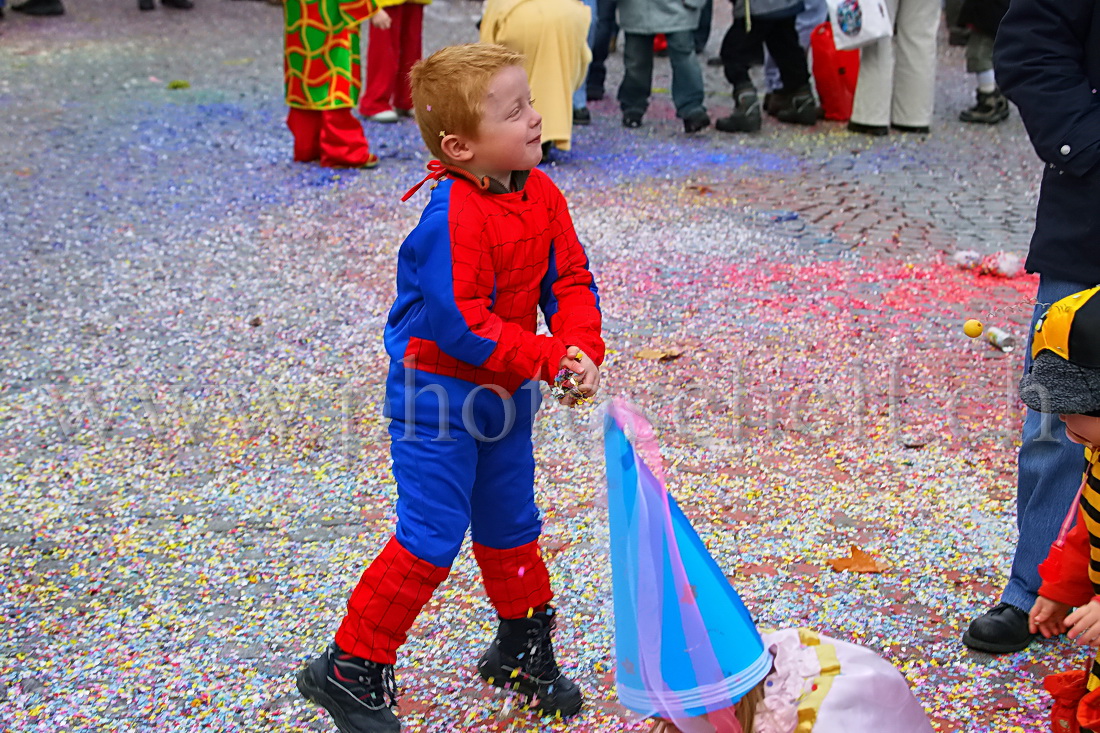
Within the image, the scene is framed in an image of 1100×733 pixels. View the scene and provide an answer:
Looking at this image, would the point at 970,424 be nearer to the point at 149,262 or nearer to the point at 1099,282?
the point at 1099,282

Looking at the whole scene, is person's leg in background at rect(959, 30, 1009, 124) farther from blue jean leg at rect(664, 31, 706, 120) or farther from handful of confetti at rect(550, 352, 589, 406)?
handful of confetti at rect(550, 352, 589, 406)

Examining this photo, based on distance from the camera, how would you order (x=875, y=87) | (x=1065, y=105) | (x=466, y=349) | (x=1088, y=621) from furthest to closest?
(x=875, y=87) → (x=1065, y=105) → (x=466, y=349) → (x=1088, y=621)

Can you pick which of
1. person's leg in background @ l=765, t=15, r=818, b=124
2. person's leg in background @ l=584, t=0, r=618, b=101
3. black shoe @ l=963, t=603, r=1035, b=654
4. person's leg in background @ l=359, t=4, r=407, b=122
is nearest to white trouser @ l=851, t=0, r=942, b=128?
person's leg in background @ l=765, t=15, r=818, b=124

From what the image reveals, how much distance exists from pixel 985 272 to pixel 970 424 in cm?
183

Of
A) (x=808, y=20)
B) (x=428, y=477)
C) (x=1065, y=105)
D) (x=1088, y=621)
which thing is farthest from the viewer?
(x=808, y=20)

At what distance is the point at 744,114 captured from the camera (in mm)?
8922

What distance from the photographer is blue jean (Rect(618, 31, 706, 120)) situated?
8.77 metres

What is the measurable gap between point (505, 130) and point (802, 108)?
24.0 feet

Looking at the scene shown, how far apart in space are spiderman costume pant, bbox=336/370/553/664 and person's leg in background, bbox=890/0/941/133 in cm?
722

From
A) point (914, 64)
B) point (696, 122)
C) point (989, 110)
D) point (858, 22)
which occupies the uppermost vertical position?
point (858, 22)

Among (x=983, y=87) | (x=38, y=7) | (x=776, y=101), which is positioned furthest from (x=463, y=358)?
(x=38, y=7)

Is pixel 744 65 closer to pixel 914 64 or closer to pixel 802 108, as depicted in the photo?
pixel 802 108

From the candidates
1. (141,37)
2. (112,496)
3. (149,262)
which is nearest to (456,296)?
(112,496)

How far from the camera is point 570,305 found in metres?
2.50
